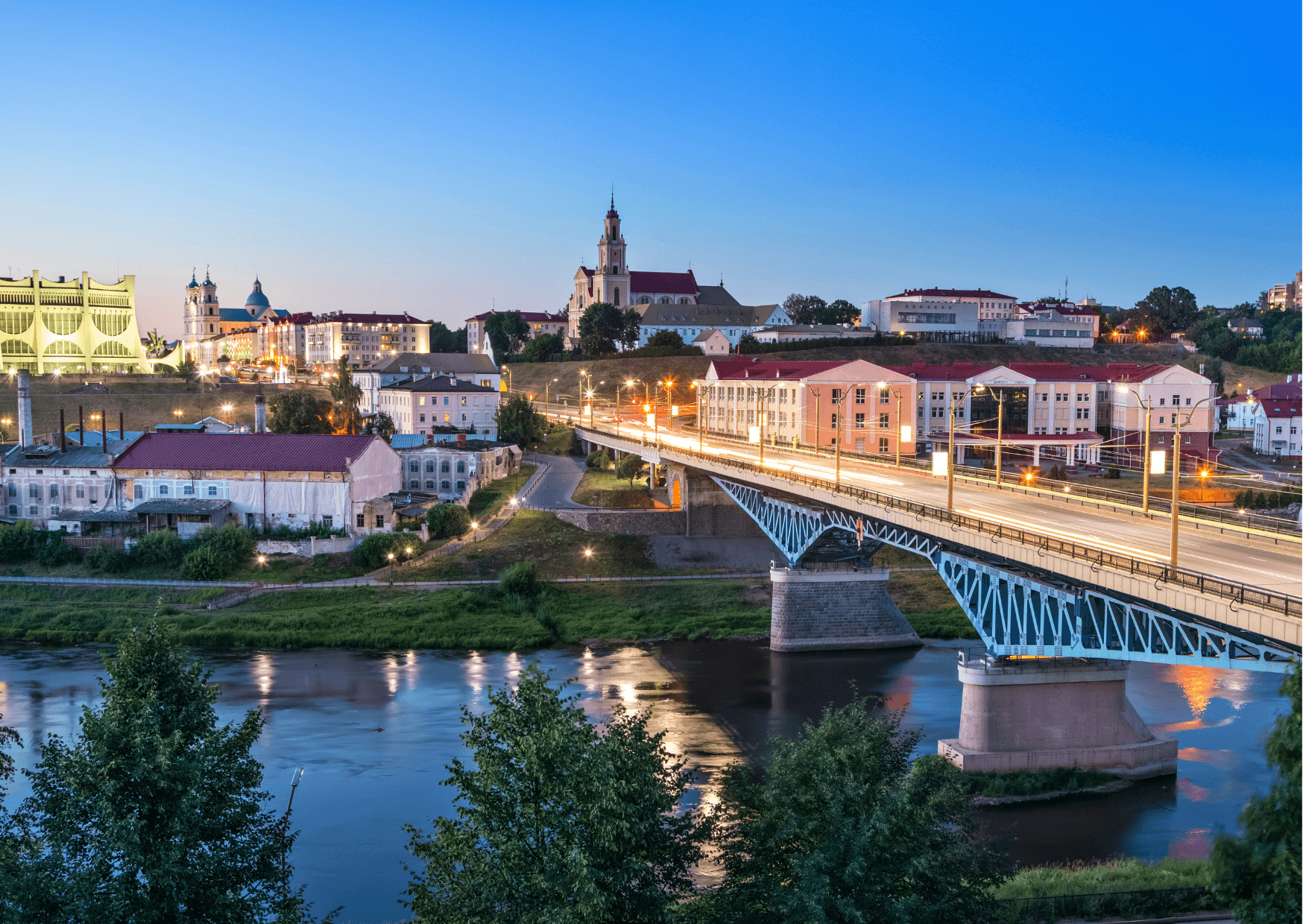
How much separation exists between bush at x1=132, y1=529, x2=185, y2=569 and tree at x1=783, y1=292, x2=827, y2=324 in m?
112

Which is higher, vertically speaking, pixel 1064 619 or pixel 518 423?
pixel 518 423

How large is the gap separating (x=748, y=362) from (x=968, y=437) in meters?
18.7

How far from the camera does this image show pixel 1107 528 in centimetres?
3148

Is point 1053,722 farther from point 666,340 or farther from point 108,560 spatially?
point 666,340

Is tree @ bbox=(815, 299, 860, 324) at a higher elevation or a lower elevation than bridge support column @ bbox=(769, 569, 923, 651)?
higher

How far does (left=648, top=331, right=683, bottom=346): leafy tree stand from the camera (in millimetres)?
128875

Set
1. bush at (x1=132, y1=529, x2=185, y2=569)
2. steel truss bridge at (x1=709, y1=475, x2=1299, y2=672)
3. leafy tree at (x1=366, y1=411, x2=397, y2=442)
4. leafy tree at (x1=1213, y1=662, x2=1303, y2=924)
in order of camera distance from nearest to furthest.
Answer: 1. leafy tree at (x1=1213, y1=662, x2=1303, y2=924)
2. steel truss bridge at (x1=709, y1=475, x2=1299, y2=672)
3. bush at (x1=132, y1=529, x2=185, y2=569)
4. leafy tree at (x1=366, y1=411, x2=397, y2=442)

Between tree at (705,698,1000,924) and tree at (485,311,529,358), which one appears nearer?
tree at (705,698,1000,924)

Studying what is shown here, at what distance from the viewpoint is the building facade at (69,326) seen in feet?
391

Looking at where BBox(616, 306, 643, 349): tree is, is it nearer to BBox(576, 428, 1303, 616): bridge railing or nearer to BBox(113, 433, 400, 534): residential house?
BBox(113, 433, 400, 534): residential house

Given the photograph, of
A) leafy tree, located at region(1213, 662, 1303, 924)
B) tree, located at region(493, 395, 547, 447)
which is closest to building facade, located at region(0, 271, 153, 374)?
tree, located at region(493, 395, 547, 447)

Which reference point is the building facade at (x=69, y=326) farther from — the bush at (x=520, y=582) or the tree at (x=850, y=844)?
the tree at (x=850, y=844)

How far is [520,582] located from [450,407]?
34.5m

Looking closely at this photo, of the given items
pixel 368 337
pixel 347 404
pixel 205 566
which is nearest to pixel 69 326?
pixel 368 337
